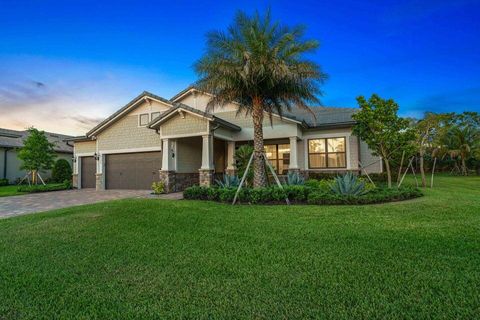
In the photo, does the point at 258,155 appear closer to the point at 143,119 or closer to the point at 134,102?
the point at 143,119

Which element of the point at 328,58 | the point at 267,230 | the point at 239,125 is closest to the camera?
the point at 267,230

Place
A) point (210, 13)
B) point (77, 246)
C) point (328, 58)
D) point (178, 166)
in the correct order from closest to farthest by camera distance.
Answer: point (77, 246)
point (210, 13)
point (328, 58)
point (178, 166)

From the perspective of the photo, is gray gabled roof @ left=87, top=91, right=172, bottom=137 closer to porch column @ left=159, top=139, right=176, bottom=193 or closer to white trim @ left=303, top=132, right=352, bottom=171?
porch column @ left=159, top=139, right=176, bottom=193

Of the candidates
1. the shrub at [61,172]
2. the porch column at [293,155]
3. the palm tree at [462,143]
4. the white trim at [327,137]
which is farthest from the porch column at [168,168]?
the palm tree at [462,143]

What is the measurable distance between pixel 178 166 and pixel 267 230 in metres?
10.5

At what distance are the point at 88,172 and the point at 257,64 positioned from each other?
633 inches

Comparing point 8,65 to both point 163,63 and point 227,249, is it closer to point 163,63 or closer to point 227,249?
point 163,63

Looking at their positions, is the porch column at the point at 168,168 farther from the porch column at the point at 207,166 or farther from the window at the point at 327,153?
the window at the point at 327,153

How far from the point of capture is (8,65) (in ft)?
41.3

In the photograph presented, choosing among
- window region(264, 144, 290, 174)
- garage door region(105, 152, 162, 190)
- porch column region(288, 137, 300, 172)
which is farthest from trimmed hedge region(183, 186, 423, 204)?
garage door region(105, 152, 162, 190)

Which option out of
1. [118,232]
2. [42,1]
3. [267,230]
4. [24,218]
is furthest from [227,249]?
[42,1]

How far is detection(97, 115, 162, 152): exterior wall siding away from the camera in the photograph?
1648 centimetres

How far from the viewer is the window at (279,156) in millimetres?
16422

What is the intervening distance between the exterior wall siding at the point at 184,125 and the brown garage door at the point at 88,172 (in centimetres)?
839
